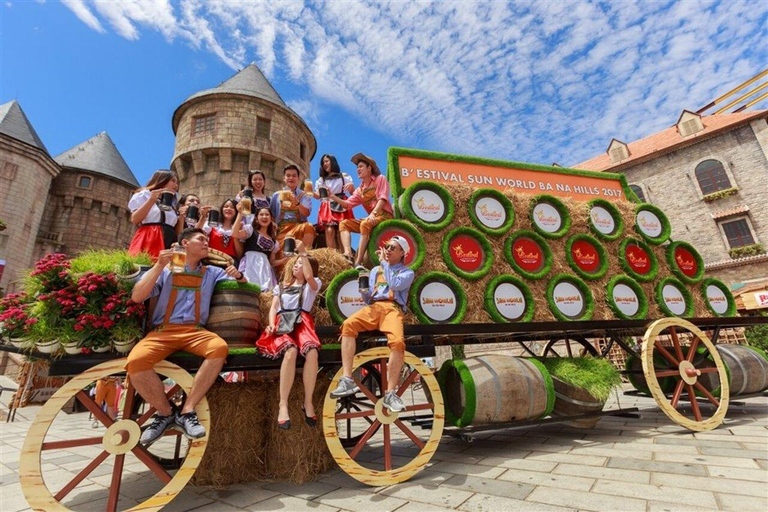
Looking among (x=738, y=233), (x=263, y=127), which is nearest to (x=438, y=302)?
(x=263, y=127)

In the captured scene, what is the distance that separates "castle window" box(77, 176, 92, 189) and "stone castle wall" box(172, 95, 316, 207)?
14976 mm

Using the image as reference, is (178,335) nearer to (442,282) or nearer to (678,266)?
(442,282)

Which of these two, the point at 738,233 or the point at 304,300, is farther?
the point at 738,233

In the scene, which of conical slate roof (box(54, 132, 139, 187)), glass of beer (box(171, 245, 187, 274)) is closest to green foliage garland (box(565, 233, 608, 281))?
glass of beer (box(171, 245, 187, 274))

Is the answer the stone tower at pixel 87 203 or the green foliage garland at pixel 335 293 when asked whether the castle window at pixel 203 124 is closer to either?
the stone tower at pixel 87 203

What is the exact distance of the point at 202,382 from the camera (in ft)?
9.66

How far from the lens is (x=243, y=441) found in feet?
12.2

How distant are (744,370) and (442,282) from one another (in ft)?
17.5

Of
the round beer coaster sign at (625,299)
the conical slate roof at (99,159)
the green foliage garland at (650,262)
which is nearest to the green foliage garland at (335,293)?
the round beer coaster sign at (625,299)

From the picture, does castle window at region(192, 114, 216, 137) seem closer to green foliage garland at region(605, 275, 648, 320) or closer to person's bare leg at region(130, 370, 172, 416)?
person's bare leg at region(130, 370, 172, 416)

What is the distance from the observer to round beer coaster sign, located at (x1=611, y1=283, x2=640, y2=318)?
5.24m

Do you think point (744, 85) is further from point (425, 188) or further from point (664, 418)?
point (425, 188)

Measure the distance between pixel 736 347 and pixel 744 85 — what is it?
41.3m

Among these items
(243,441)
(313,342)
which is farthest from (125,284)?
(243,441)
